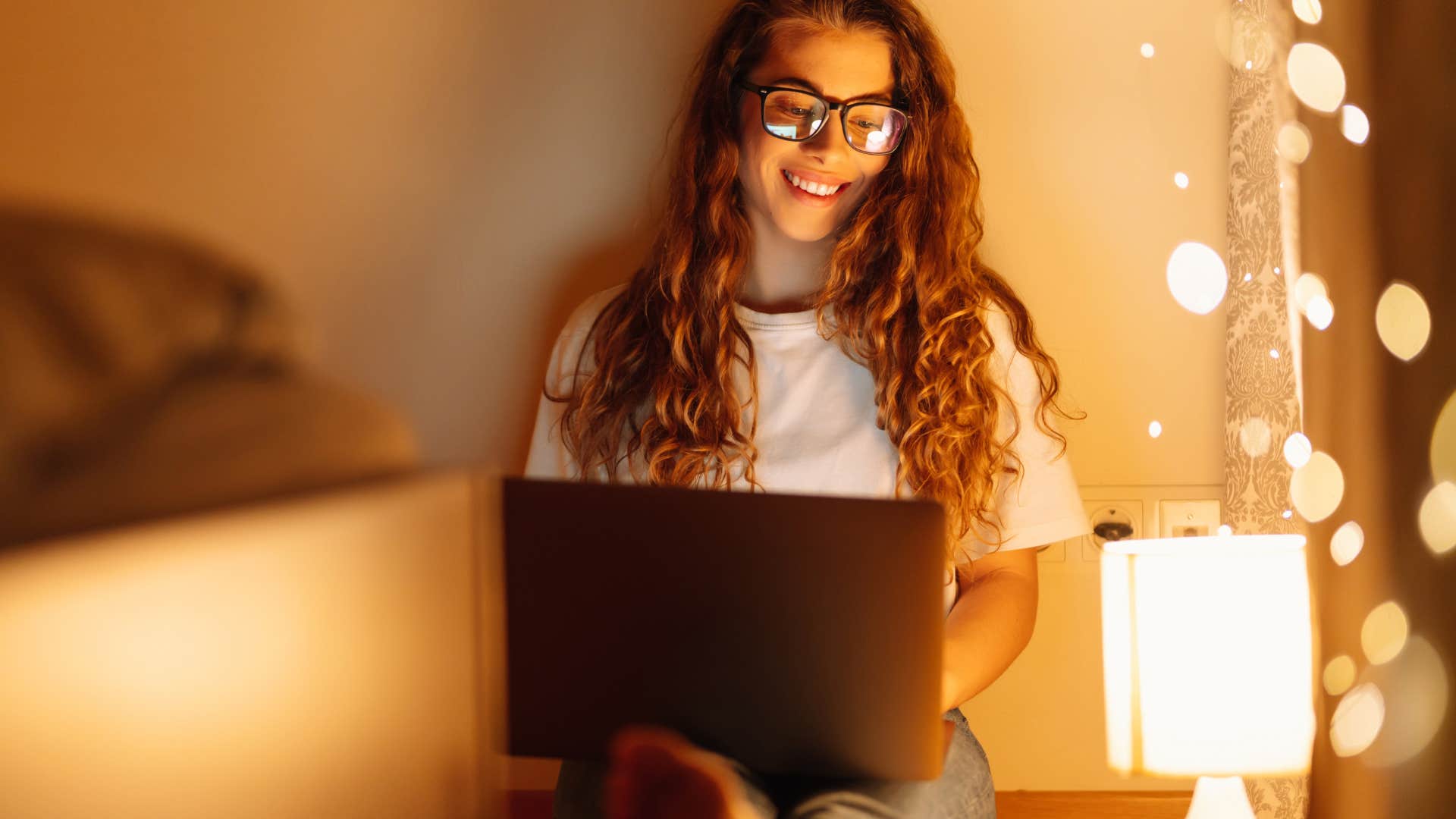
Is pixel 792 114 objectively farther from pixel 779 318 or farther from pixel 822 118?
pixel 779 318

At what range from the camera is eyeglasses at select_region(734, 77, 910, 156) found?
133cm

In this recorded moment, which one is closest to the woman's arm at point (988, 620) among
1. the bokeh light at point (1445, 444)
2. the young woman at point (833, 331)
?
the young woman at point (833, 331)

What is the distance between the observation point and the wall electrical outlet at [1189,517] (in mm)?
1562

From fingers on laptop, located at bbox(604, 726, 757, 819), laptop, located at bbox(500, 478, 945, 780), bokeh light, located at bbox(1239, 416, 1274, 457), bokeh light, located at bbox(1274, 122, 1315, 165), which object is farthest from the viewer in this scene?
bokeh light, located at bbox(1239, 416, 1274, 457)

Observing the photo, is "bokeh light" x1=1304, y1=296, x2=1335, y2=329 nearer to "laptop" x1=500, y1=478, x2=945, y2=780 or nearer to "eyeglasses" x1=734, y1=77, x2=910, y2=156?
"eyeglasses" x1=734, y1=77, x2=910, y2=156

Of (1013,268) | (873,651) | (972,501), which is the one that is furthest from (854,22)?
(873,651)

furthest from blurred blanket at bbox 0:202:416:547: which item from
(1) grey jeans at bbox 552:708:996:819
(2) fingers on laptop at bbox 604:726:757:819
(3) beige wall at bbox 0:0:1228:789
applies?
(1) grey jeans at bbox 552:708:996:819

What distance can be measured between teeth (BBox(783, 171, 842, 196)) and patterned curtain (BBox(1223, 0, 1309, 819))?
627mm

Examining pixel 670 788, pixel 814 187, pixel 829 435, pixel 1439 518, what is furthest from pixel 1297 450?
pixel 670 788

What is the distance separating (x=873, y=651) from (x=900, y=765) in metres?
0.11

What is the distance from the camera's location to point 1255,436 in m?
1.47

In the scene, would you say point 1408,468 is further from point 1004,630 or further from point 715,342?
point 715,342

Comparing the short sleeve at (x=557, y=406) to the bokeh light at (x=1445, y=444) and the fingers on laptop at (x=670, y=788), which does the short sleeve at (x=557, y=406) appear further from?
the bokeh light at (x=1445, y=444)

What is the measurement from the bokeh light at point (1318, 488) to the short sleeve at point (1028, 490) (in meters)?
0.27
